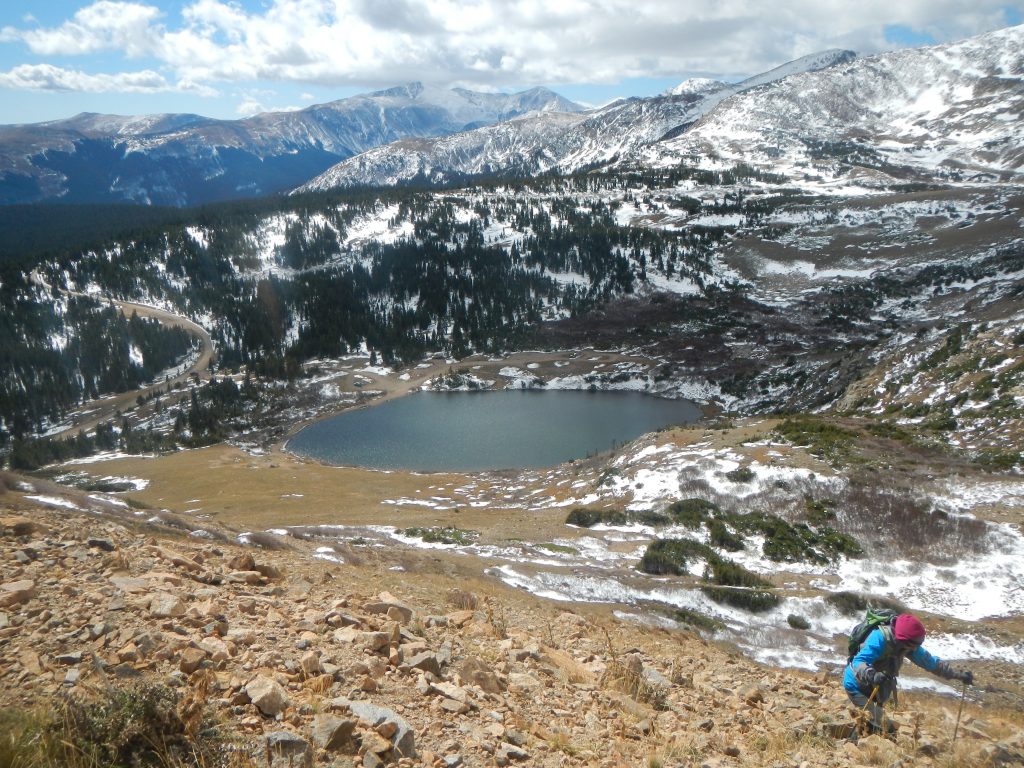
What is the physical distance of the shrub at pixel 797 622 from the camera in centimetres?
2067

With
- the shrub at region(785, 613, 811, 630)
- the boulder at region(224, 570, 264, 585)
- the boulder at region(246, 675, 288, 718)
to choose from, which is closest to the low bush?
the boulder at region(246, 675, 288, 718)

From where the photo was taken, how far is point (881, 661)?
308 inches

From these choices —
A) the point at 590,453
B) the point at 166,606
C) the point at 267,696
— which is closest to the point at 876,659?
the point at 267,696

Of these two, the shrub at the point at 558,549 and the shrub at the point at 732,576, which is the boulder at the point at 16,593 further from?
the shrub at the point at 732,576

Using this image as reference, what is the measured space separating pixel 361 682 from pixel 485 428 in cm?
7302

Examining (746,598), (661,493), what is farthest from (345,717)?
(661,493)

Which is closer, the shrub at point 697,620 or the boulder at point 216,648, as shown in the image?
the boulder at point 216,648

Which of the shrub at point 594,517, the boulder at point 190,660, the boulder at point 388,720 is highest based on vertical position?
the boulder at point 190,660

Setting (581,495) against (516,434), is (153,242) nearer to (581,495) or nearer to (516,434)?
(516,434)

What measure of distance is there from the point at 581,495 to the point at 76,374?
5054 inches

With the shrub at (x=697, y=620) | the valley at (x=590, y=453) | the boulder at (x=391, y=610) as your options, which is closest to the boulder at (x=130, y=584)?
the valley at (x=590, y=453)

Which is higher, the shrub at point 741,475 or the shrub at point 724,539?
the shrub at point 741,475

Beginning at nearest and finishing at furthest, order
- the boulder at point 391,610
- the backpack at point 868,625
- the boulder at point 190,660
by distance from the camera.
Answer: the boulder at point 190,660, the backpack at point 868,625, the boulder at point 391,610

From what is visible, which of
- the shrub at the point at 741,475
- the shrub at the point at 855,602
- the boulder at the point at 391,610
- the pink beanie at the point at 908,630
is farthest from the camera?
the shrub at the point at 741,475
